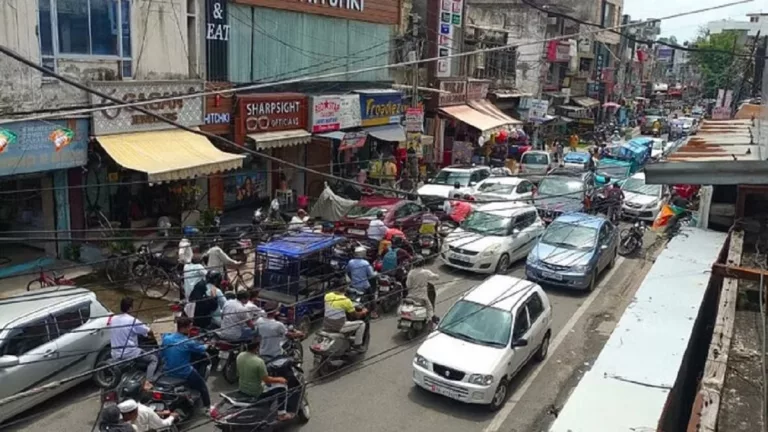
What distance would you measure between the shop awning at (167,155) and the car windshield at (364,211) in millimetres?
3382

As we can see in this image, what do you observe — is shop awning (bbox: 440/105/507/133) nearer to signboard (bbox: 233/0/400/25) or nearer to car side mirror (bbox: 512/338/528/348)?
signboard (bbox: 233/0/400/25)

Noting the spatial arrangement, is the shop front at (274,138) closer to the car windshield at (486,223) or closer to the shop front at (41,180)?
the shop front at (41,180)

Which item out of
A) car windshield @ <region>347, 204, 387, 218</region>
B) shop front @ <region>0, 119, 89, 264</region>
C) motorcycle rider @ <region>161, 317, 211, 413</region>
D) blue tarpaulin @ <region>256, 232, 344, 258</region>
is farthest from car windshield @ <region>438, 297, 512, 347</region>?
shop front @ <region>0, 119, 89, 264</region>

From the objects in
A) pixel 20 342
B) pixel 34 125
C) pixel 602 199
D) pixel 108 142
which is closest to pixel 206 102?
pixel 108 142

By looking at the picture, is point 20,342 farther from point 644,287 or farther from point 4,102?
point 644,287

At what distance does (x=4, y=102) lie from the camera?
14.1 meters

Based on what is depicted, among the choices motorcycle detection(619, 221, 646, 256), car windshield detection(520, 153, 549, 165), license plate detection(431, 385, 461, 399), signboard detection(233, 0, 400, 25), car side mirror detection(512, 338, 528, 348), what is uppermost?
signboard detection(233, 0, 400, 25)

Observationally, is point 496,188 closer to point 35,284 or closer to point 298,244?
point 298,244

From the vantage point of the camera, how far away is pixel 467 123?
3262 cm

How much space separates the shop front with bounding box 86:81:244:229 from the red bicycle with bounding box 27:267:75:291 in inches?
84.5

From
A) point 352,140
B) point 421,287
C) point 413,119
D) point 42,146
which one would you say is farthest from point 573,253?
point 413,119

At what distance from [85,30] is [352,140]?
10.4 m

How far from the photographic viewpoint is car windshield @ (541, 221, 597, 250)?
17.6 m

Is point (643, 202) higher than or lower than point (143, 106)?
lower
